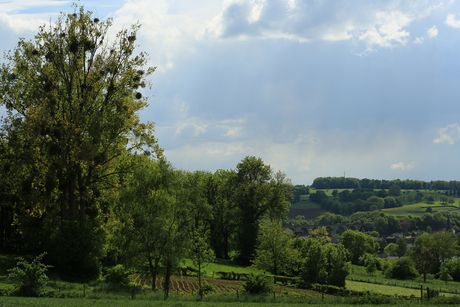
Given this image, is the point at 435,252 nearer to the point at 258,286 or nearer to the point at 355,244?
the point at 355,244

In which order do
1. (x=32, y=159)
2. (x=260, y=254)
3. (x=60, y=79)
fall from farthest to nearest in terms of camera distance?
(x=260, y=254) < (x=60, y=79) < (x=32, y=159)

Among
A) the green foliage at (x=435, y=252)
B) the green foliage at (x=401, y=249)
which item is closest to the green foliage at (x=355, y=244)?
the green foliage at (x=435, y=252)

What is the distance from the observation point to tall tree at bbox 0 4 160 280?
93.4 feet

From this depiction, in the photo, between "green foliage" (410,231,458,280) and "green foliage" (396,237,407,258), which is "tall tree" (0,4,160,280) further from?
"green foliage" (396,237,407,258)

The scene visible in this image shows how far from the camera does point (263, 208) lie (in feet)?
209

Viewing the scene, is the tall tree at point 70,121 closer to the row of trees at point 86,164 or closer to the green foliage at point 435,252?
the row of trees at point 86,164

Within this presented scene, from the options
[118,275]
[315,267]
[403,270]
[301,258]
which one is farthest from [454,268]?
[118,275]

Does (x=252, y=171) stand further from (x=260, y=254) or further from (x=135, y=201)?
(x=135, y=201)

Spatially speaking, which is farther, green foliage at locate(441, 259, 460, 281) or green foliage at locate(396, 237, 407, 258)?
green foliage at locate(396, 237, 407, 258)

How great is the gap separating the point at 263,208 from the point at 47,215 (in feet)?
131

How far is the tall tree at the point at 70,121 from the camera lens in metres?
28.5

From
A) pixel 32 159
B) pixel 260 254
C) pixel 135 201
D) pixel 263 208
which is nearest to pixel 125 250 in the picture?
pixel 135 201

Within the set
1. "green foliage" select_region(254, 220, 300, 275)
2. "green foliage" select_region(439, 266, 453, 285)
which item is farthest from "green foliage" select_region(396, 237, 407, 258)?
"green foliage" select_region(254, 220, 300, 275)

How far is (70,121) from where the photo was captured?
2945 centimetres
